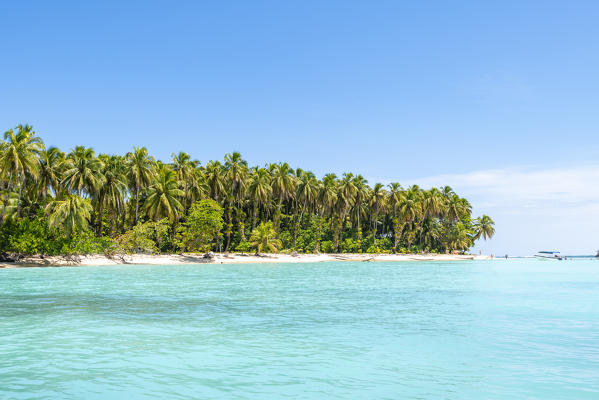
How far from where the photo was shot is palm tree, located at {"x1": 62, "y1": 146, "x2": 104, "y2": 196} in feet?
182

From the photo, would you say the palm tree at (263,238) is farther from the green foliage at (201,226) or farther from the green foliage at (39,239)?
the green foliage at (39,239)

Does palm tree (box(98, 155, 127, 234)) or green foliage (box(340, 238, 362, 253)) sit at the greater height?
palm tree (box(98, 155, 127, 234))

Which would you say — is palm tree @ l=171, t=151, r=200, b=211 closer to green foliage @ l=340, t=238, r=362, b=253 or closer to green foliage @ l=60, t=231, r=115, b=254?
green foliage @ l=60, t=231, r=115, b=254

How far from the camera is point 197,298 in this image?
23.9 m

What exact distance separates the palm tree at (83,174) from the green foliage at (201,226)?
44.3 feet

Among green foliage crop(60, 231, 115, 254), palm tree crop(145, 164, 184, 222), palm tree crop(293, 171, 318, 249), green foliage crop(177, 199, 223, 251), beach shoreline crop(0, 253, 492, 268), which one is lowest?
beach shoreline crop(0, 253, 492, 268)

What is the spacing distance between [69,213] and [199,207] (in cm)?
1956

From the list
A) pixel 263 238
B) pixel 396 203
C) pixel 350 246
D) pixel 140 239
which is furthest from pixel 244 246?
pixel 396 203

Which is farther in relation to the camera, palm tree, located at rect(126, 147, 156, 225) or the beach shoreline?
palm tree, located at rect(126, 147, 156, 225)

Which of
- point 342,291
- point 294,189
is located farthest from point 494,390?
point 294,189

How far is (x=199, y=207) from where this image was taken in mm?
66250

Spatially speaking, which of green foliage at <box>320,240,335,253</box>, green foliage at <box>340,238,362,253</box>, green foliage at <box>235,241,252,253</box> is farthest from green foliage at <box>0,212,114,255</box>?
green foliage at <box>340,238,362,253</box>

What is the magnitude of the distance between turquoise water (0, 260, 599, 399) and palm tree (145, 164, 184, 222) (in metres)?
42.3

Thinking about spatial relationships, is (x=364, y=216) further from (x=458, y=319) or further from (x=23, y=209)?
(x=458, y=319)
